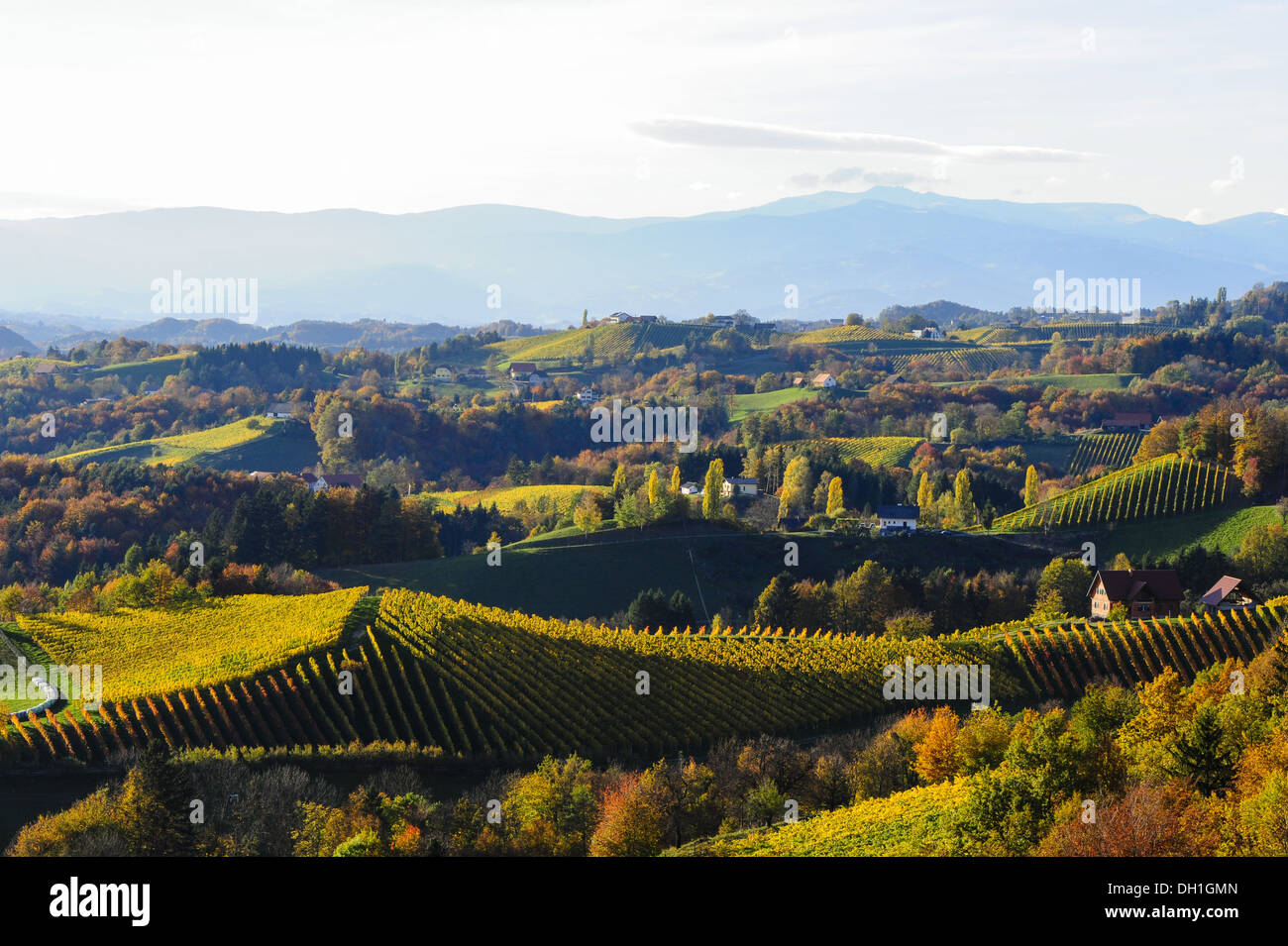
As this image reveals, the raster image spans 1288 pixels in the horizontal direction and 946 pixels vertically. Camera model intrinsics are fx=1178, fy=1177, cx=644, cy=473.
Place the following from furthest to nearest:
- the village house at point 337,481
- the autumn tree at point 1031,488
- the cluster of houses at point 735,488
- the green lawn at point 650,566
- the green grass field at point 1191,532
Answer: the village house at point 337,481, the cluster of houses at point 735,488, the autumn tree at point 1031,488, the green grass field at point 1191,532, the green lawn at point 650,566

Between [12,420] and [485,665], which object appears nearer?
[485,665]

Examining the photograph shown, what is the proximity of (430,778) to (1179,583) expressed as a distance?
1716 inches

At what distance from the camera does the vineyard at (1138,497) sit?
82.9 metres

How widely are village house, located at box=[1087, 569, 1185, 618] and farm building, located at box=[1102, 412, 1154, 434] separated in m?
76.2

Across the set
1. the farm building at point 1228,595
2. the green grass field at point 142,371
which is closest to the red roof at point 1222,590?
the farm building at point 1228,595

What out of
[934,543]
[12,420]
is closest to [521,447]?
[12,420]

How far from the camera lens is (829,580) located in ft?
246

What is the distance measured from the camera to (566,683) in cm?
4797

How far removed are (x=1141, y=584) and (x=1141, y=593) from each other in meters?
0.51

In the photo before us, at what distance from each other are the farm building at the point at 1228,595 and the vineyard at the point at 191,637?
149 ft

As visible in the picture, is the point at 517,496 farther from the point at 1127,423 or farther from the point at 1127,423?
the point at 1127,423

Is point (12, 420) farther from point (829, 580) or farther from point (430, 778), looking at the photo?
point (430, 778)

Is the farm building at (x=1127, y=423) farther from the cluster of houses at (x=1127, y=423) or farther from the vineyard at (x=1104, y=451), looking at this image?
the vineyard at (x=1104, y=451)
